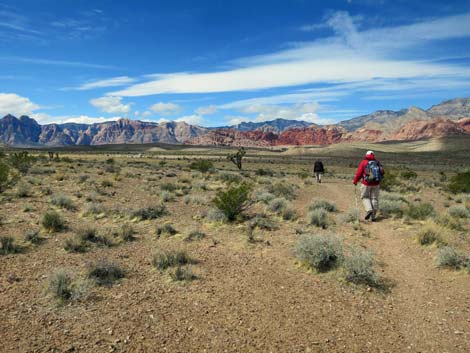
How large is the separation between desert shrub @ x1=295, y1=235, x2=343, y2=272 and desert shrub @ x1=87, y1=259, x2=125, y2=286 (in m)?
4.03

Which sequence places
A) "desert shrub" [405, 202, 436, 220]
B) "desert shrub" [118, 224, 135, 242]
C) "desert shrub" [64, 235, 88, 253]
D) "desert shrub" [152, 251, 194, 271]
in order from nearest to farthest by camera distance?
1. "desert shrub" [152, 251, 194, 271]
2. "desert shrub" [64, 235, 88, 253]
3. "desert shrub" [118, 224, 135, 242]
4. "desert shrub" [405, 202, 436, 220]

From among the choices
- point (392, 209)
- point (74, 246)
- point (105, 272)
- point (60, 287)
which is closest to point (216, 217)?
point (74, 246)

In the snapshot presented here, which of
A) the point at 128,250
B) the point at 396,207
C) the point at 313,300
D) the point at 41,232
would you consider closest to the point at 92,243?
the point at 128,250

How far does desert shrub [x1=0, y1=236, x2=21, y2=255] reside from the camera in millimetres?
8805

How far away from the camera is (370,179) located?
11.5m

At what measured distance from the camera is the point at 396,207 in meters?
13.2

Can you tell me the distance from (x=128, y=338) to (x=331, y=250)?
472 centimetres

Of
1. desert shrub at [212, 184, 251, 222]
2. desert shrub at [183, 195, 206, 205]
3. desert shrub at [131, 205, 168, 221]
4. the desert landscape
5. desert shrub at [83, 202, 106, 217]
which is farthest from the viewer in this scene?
desert shrub at [183, 195, 206, 205]

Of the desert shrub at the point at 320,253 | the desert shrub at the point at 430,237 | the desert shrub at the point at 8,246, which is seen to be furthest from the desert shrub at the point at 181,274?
the desert shrub at the point at 430,237

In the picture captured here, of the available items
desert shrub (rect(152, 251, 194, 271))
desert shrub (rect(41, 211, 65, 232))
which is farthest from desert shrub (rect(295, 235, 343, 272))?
desert shrub (rect(41, 211, 65, 232))

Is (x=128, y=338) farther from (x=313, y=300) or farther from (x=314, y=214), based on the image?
(x=314, y=214)

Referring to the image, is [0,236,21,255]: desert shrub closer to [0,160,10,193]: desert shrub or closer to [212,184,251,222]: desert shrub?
[212,184,251,222]: desert shrub

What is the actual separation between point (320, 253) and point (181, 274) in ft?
10.1

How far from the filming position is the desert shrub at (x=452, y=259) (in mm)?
7758
